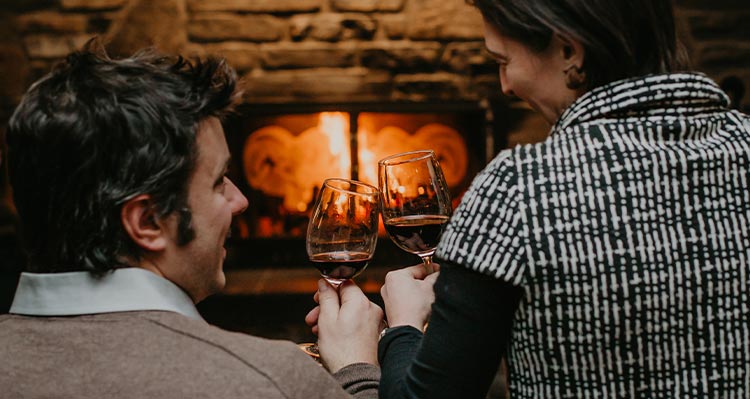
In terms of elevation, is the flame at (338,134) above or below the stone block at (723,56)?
below

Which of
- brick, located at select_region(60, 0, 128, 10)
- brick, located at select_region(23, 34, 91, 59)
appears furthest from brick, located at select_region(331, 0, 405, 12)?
brick, located at select_region(23, 34, 91, 59)

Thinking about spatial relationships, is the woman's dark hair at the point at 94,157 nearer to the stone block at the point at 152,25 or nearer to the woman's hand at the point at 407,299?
the woman's hand at the point at 407,299

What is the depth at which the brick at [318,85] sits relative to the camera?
331 cm

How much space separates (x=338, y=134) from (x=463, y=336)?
2605 millimetres

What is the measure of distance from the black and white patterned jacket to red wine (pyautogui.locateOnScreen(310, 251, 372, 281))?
35 centimetres

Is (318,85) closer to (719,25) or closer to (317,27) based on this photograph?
(317,27)

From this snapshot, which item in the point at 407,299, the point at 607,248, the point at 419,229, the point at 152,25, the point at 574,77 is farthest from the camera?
the point at 152,25

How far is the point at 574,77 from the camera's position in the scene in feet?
3.09

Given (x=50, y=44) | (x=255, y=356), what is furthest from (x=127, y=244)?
(x=50, y=44)

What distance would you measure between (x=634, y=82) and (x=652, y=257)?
19 centimetres

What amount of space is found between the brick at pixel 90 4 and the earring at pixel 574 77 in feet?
8.84

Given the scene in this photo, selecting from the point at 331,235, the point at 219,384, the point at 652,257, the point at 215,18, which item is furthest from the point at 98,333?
the point at 215,18

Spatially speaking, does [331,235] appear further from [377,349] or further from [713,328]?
[713,328]

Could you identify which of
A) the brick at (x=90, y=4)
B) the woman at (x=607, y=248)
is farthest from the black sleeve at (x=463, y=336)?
the brick at (x=90, y=4)
